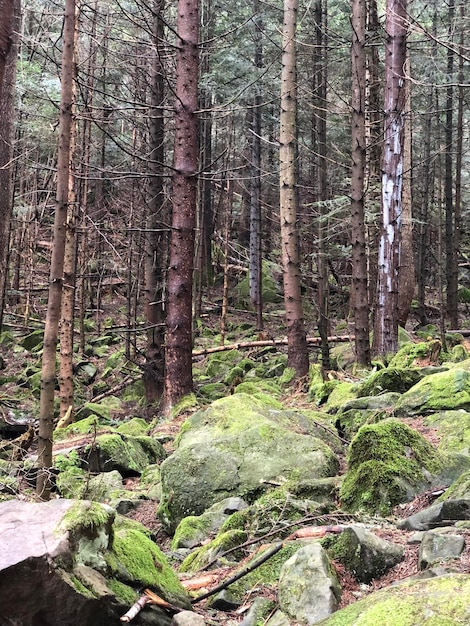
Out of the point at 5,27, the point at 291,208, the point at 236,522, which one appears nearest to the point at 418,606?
the point at 236,522

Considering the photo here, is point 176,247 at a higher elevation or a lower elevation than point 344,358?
higher

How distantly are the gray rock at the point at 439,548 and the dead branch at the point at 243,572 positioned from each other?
0.88 m

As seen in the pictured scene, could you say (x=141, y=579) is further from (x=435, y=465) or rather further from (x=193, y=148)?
(x=193, y=148)

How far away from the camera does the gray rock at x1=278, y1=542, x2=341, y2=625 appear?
2832 millimetres

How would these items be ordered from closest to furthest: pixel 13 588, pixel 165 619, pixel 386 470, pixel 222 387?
pixel 13 588 < pixel 165 619 < pixel 386 470 < pixel 222 387

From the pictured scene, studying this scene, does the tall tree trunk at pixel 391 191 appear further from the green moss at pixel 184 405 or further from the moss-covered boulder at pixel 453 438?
the moss-covered boulder at pixel 453 438

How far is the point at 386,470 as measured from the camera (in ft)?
14.9

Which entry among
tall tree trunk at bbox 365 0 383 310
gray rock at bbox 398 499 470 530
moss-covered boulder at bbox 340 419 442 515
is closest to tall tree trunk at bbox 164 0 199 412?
tall tree trunk at bbox 365 0 383 310

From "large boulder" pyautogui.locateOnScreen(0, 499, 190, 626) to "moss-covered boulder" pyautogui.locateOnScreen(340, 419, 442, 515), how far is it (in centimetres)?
183

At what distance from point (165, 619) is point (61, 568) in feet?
2.34

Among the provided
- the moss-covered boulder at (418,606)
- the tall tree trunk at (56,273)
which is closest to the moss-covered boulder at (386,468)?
the moss-covered boulder at (418,606)

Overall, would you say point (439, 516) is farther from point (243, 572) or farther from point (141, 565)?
point (141, 565)

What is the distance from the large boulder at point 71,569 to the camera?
89.4 inches

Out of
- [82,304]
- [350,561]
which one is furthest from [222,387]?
[350,561]
